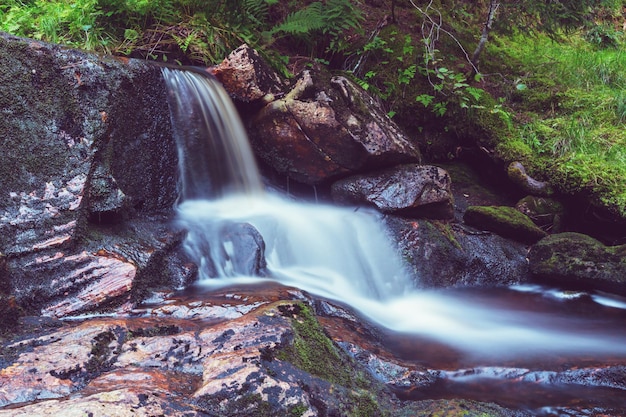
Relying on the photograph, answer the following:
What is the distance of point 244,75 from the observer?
17.1 ft

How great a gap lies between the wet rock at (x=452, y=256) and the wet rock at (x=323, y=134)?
2.71 ft

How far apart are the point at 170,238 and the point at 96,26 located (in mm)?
3249

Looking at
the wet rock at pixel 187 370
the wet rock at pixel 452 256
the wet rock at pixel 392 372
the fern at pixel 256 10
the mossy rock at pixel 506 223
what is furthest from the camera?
the fern at pixel 256 10

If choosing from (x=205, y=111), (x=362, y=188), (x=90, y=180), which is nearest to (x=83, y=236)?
(x=90, y=180)

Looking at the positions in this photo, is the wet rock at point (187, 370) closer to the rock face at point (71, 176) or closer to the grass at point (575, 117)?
the rock face at point (71, 176)

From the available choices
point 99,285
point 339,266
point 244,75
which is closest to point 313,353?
point 99,285

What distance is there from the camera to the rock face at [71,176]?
293 cm

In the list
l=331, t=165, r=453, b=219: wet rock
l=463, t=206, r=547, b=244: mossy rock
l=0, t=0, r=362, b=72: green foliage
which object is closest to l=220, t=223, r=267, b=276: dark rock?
l=331, t=165, r=453, b=219: wet rock

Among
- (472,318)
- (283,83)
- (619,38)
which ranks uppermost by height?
(619,38)

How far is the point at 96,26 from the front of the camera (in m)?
5.47

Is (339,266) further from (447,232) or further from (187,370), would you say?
(187,370)

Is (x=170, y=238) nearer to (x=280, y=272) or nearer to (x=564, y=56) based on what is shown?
(x=280, y=272)

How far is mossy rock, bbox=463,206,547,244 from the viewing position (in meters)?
5.34

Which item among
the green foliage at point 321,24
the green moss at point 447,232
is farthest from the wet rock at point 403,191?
the green foliage at point 321,24
